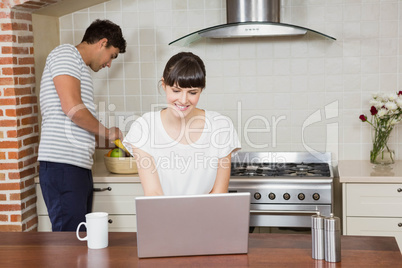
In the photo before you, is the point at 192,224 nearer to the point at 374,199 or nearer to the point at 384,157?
the point at 374,199

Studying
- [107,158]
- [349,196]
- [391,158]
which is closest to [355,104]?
[391,158]

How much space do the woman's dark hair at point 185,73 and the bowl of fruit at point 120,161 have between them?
1.48 metres

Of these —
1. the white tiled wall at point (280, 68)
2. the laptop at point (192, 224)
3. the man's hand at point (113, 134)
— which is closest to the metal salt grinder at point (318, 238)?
the laptop at point (192, 224)

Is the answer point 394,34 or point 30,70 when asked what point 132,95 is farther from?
point 394,34

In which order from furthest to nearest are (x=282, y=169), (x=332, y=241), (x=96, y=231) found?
(x=282, y=169)
(x=96, y=231)
(x=332, y=241)

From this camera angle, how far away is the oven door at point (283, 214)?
3.37 meters

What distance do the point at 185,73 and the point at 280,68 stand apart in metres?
1.87

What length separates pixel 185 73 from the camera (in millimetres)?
2201

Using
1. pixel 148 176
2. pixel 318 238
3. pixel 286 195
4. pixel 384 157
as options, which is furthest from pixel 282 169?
pixel 318 238

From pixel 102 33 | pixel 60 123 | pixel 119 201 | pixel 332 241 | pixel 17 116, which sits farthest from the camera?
pixel 119 201

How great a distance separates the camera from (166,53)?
404 centimetres

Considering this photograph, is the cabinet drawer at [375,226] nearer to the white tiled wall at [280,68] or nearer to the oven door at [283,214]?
the oven door at [283,214]

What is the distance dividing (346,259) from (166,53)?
2465mm

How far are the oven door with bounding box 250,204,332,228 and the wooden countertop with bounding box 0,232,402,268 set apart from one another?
118 centimetres
